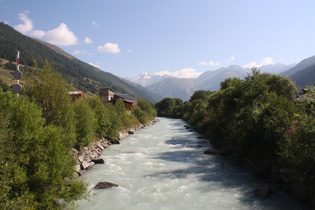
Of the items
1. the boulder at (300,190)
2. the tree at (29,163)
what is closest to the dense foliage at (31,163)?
the tree at (29,163)

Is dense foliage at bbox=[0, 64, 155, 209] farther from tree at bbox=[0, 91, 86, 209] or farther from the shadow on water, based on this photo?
the shadow on water

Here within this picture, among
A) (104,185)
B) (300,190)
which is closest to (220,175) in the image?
(300,190)

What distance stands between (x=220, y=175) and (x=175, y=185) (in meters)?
5.00

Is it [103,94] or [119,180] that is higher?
[103,94]

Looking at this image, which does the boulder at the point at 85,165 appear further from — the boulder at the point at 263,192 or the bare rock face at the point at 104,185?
the boulder at the point at 263,192

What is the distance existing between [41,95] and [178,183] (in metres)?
14.4

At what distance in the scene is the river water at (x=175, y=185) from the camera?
45.5 ft

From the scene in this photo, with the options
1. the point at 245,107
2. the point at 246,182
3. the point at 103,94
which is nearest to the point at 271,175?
the point at 246,182

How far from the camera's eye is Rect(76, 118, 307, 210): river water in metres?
13.9

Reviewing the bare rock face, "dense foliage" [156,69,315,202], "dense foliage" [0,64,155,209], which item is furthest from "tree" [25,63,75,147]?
"dense foliage" [156,69,315,202]

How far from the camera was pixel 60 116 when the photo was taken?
20172mm

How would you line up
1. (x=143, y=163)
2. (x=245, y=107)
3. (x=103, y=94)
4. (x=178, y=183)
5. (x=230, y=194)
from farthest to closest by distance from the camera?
1. (x=103, y=94)
2. (x=245, y=107)
3. (x=143, y=163)
4. (x=178, y=183)
5. (x=230, y=194)

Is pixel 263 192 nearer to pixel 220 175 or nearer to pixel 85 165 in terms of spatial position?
pixel 220 175

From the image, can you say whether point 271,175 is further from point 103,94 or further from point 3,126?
point 103,94
